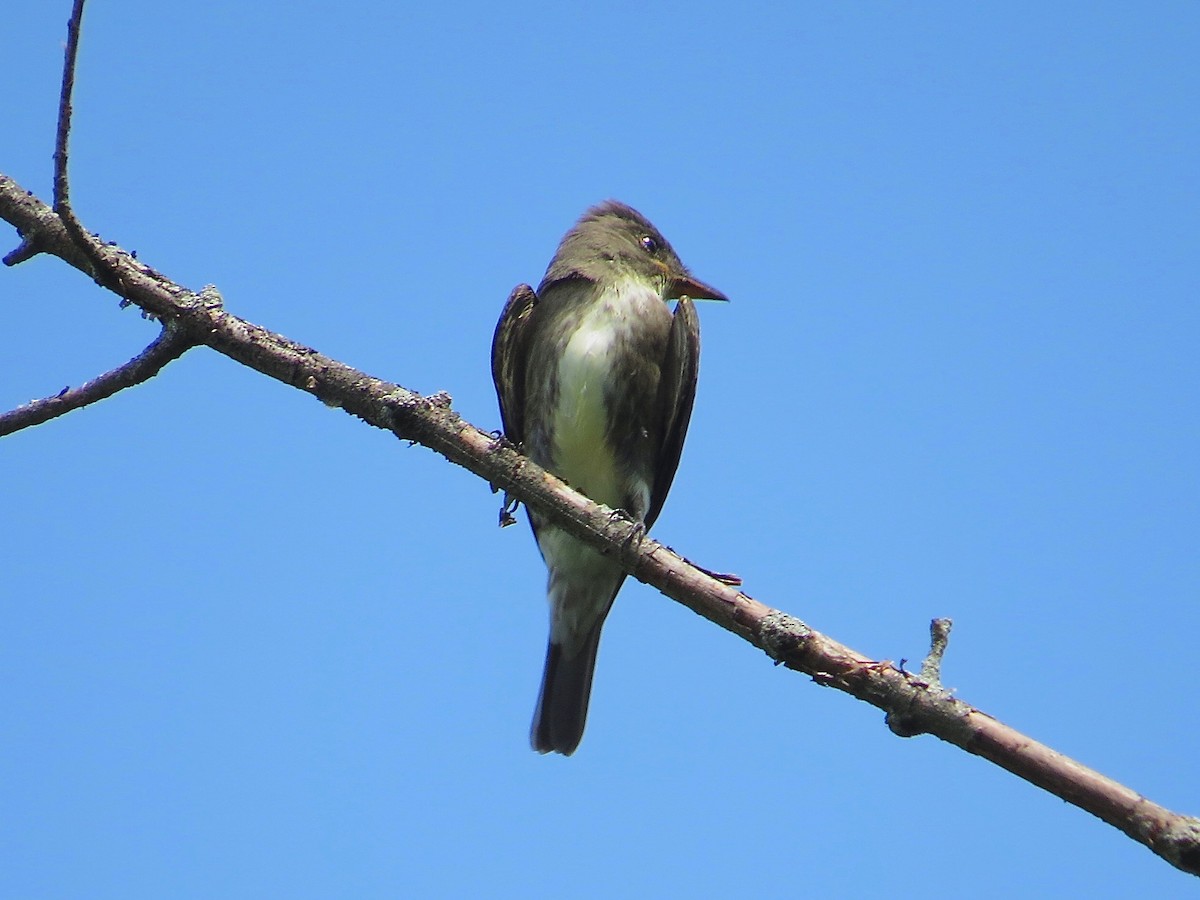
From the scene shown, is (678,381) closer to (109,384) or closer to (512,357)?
(512,357)

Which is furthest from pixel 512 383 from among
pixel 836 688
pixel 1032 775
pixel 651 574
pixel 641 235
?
pixel 1032 775

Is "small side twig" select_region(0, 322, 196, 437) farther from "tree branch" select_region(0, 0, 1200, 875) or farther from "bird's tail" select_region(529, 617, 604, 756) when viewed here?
"bird's tail" select_region(529, 617, 604, 756)

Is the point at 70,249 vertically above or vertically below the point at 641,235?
below

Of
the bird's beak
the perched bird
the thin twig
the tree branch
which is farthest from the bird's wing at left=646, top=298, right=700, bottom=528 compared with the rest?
the thin twig

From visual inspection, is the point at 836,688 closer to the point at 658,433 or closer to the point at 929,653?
the point at 929,653

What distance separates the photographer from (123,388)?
368 cm

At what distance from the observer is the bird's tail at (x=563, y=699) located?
636cm

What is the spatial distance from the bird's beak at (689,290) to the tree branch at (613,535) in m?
2.76

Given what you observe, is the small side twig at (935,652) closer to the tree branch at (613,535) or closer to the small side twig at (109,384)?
the tree branch at (613,535)

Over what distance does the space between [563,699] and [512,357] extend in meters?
1.76

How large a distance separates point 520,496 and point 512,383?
2.24m

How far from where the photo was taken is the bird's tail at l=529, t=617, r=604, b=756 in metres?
6.36

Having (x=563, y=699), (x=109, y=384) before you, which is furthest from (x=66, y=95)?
(x=563, y=699)

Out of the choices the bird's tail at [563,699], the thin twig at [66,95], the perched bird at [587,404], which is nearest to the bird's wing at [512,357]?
the perched bird at [587,404]
